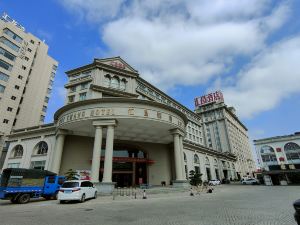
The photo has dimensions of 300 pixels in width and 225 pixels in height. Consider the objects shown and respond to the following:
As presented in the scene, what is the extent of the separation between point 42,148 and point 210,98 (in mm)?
86735

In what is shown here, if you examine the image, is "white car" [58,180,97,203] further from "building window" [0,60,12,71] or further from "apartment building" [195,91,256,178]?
"apartment building" [195,91,256,178]

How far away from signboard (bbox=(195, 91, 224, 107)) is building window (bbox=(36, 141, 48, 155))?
84.2m

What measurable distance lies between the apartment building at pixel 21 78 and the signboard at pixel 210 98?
7169 cm

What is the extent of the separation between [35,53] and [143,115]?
5244cm

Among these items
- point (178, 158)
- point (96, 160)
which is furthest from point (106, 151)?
point (178, 158)

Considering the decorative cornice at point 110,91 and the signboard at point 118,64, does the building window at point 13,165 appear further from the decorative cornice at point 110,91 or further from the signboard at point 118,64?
the signboard at point 118,64

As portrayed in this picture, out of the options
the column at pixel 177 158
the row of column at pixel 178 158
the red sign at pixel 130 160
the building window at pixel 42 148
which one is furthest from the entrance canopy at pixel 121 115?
the red sign at pixel 130 160

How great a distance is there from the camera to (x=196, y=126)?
244ft

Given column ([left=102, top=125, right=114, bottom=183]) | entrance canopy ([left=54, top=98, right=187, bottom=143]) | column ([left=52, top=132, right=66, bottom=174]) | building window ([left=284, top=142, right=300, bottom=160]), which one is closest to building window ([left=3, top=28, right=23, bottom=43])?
entrance canopy ([left=54, top=98, right=187, bottom=143])

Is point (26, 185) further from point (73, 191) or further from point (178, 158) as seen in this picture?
point (178, 158)

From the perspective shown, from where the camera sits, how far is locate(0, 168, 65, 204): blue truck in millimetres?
16156

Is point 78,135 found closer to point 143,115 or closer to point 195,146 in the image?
point 143,115

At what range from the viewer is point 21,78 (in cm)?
5200

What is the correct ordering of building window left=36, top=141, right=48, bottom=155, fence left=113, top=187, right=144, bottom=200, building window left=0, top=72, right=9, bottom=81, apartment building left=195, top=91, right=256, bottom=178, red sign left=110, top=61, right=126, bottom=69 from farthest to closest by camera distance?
apartment building left=195, top=91, right=256, bottom=178 < building window left=0, top=72, right=9, bottom=81 < red sign left=110, top=61, right=126, bottom=69 < building window left=36, top=141, right=48, bottom=155 < fence left=113, top=187, right=144, bottom=200
